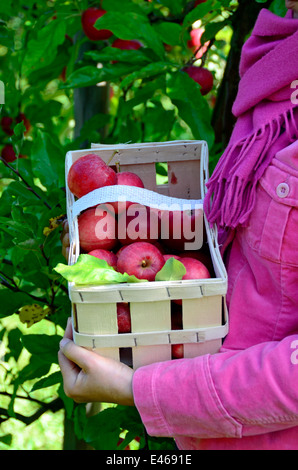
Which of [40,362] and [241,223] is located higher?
[241,223]

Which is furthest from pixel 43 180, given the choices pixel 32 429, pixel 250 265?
pixel 32 429

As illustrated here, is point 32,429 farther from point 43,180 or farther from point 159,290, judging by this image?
point 159,290

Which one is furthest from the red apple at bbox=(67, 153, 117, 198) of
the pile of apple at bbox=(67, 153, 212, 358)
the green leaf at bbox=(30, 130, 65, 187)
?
the green leaf at bbox=(30, 130, 65, 187)

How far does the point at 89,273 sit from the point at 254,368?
0.24m

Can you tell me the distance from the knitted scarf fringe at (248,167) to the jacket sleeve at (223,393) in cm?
18

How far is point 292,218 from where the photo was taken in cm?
70

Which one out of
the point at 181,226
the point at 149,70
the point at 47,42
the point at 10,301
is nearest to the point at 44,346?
the point at 10,301

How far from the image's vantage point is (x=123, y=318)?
28.0 inches

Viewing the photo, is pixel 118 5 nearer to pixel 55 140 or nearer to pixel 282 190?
pixel 55 140

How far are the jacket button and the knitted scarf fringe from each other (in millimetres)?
41

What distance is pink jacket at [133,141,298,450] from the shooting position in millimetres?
672

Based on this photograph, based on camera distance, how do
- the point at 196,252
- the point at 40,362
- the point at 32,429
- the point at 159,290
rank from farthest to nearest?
the point at 32,429, the point at 40,362, the point at 196,252, the point at 159,290

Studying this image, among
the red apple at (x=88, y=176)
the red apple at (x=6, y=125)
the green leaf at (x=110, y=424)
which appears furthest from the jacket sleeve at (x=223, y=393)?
the red apple at (x=6, y=125)
